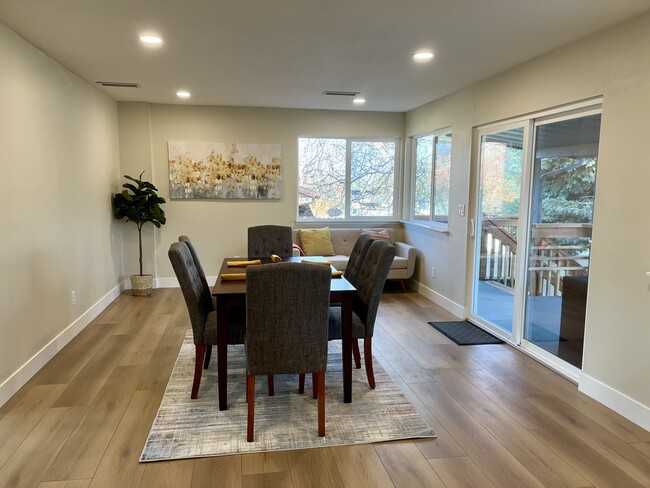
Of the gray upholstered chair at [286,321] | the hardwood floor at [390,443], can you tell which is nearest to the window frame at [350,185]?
the hardwood floor at [390,443]

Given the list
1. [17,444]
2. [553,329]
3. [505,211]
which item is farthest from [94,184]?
[553,329]

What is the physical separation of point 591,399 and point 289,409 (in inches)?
76.1

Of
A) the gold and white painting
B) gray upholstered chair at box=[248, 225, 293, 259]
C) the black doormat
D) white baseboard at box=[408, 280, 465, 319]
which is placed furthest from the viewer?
the gold and white painting

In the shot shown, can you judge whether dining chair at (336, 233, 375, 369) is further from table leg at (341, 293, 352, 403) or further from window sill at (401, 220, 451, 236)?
window sill at (401, 220, 451, 236)

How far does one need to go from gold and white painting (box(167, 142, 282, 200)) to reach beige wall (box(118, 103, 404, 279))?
0.28ft

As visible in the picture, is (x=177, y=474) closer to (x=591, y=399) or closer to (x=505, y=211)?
(x=591, y=399)

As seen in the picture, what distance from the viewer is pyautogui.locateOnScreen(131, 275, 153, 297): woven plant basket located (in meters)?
5.39

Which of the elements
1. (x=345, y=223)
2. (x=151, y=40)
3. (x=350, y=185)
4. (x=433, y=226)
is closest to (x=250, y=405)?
(x=151, y=40)

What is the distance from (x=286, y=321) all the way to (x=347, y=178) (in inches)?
166

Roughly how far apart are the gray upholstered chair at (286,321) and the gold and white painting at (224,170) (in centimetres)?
387

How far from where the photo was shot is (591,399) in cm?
289

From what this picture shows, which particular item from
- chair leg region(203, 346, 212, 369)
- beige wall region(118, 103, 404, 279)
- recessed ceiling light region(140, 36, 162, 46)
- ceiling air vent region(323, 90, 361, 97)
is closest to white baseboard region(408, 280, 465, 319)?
beige wall region(118, 103, 404, 279)

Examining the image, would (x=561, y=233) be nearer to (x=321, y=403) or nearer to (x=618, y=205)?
(x=618, y=205)

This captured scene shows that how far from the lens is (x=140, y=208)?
533 centimetres
